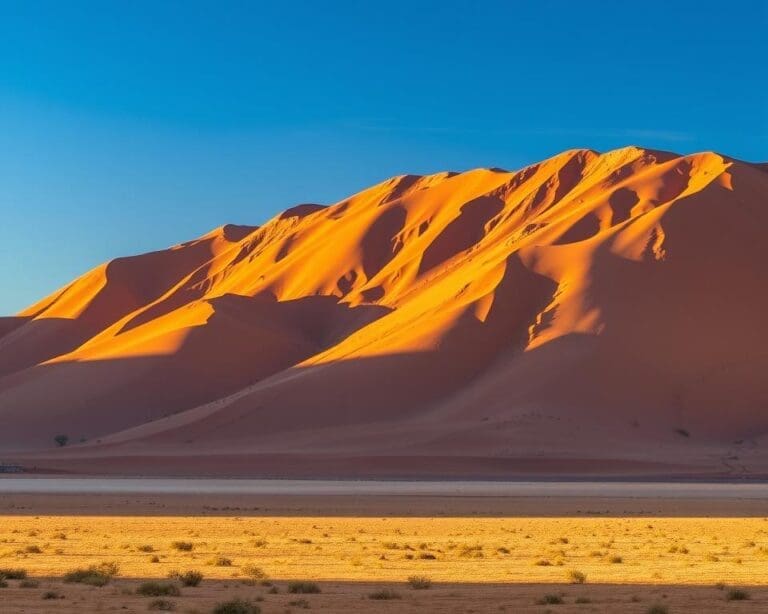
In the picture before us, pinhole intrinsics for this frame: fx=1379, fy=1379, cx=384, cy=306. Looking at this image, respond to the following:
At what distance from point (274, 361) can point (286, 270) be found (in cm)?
2758

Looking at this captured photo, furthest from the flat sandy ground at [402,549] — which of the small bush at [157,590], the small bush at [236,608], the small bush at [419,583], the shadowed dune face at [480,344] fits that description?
the shadowed dune face at [480,344]

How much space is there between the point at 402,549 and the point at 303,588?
393 inches

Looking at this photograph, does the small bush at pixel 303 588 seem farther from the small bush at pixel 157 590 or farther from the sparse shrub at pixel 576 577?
the sparse shrub at pixel 576 577

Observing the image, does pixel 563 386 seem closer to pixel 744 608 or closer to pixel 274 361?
pixel 274 361

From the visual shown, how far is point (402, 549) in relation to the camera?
3231cm

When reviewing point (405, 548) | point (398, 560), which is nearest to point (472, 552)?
point (405, 548)

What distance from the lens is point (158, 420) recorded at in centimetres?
11275

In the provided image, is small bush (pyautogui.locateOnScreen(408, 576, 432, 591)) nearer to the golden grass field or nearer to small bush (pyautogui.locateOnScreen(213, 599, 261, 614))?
the golden grass field

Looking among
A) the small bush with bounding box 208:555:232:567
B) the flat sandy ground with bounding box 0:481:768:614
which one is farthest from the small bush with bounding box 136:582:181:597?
the small bush with bounding box 208:555:232:567

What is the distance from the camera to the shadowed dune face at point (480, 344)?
95.6 m

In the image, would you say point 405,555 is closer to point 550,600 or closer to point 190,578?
point 190,578

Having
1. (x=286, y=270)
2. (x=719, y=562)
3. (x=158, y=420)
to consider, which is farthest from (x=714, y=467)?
(x=286, y=270)

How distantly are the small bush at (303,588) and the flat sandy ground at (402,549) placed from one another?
7.6 inches

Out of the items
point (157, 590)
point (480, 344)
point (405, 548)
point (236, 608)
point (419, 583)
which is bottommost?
point (157, 590)
